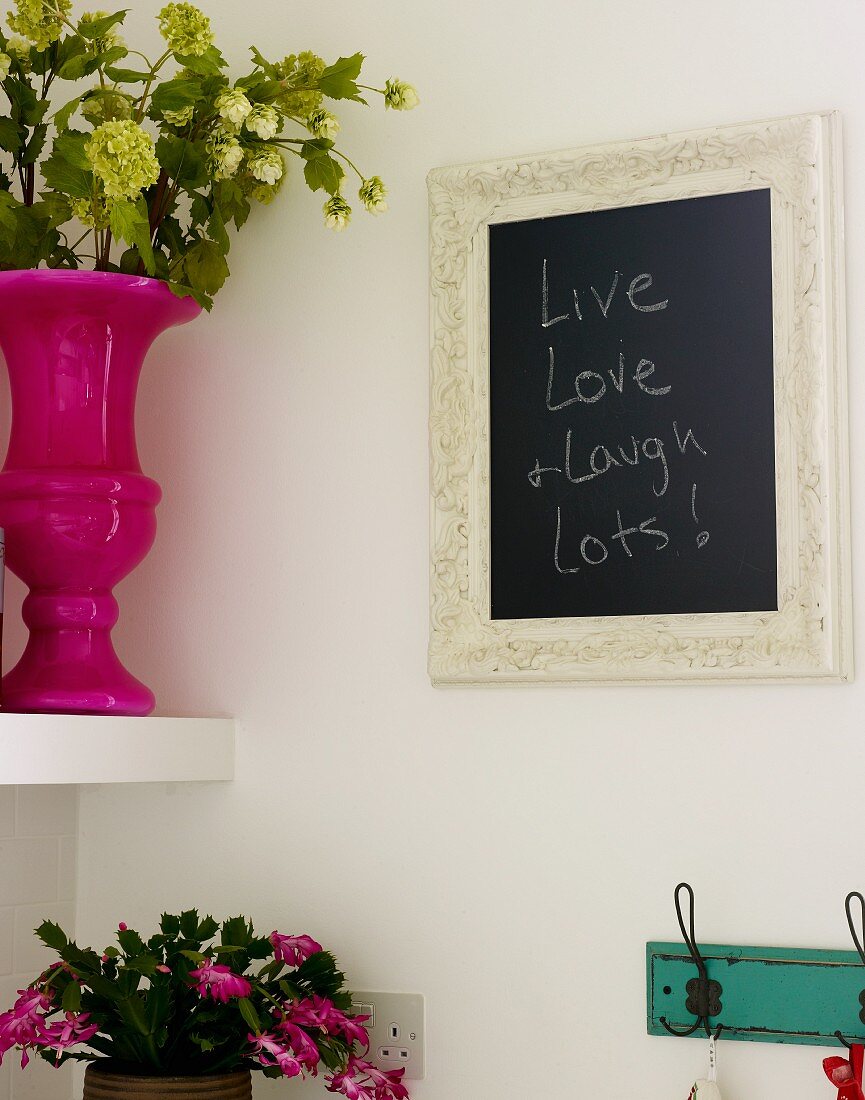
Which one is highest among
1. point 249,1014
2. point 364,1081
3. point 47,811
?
point 47,811

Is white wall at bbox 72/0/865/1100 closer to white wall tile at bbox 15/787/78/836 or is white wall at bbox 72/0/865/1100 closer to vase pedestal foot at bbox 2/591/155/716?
white wall tile at bbox 15/787/78/836

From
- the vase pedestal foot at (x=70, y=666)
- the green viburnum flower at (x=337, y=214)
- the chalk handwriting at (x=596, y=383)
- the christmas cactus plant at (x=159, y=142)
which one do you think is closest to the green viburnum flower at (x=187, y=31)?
the christmas cactus plant at (x=159, y=142)

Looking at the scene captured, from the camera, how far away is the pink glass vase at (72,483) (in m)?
1.44

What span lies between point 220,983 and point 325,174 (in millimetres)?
893

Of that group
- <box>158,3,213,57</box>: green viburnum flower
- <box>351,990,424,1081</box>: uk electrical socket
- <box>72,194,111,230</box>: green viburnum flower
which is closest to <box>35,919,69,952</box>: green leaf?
<box>351,990,424,1081</box>: uk electrical socket

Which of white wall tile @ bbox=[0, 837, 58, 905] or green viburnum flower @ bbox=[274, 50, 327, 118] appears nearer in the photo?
green viburnum flower @ bbox=[274, 50, 327, 118]

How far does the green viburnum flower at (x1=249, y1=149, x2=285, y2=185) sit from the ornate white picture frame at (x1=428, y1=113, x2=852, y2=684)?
19 cm

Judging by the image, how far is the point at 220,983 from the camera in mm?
1326

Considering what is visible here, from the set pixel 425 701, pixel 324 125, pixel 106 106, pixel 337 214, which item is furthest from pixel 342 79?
pixel 425 701

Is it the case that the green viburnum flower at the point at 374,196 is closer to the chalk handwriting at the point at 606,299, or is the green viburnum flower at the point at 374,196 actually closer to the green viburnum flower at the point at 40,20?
the chalk handwriting at the point at 606,299

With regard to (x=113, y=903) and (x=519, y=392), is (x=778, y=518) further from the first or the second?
(x=113, y=903)

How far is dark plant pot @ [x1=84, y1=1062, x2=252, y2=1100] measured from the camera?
4.38 ft

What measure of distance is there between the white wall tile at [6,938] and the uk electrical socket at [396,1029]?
0.45 meters

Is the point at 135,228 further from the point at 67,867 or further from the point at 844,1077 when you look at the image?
the point at 844,1077
